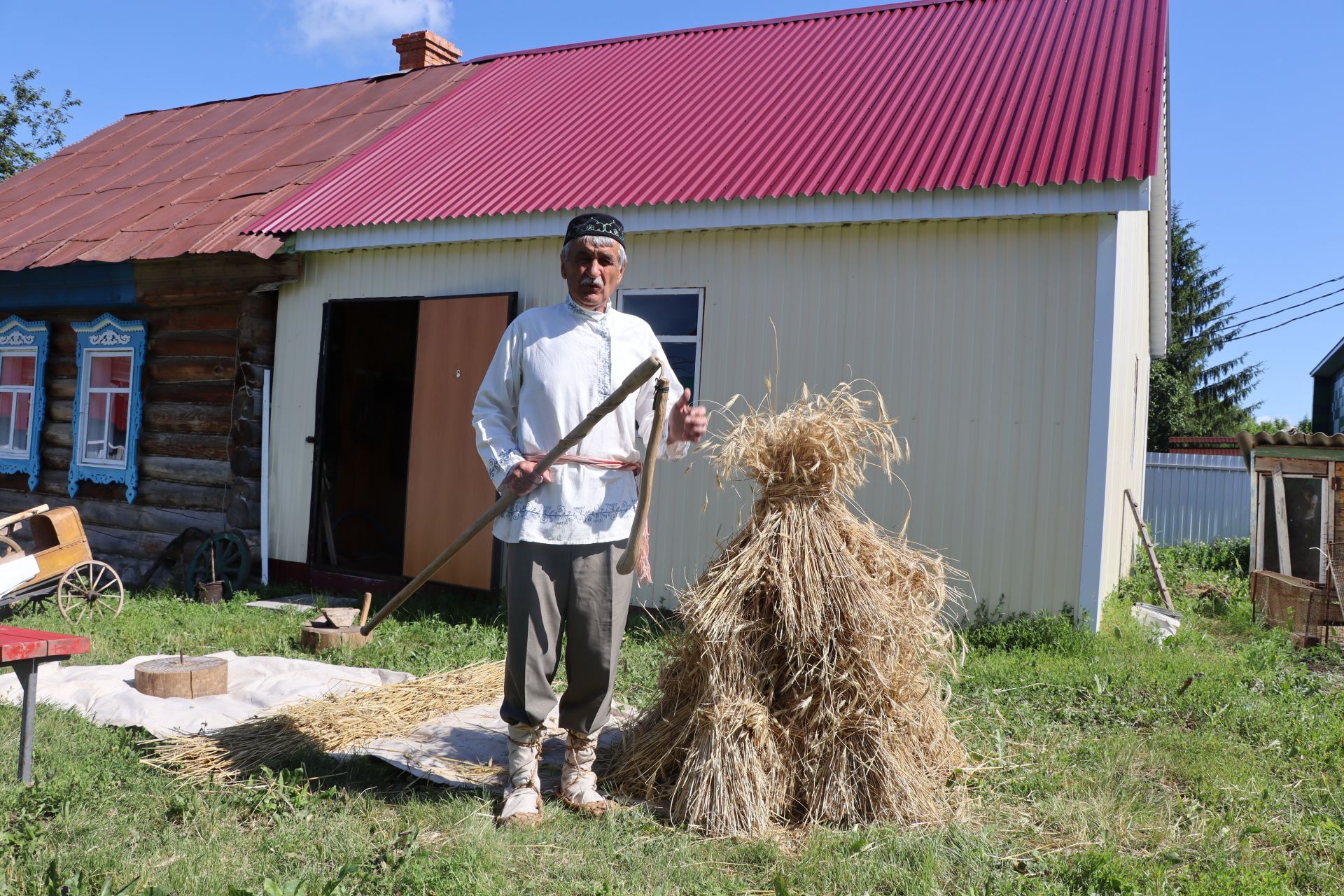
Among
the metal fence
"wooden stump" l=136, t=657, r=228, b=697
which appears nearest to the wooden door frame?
"wooden stump" l=136, t=657, r=228, b=697

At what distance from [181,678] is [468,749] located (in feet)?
5.66

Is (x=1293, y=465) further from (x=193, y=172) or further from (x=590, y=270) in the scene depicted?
(x=193, y=172)

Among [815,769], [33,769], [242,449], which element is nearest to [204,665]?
[33,769]

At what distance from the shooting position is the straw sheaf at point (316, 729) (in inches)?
153

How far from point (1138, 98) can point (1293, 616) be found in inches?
147

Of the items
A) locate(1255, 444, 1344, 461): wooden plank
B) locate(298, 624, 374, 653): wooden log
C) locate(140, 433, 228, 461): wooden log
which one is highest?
locate(1255, 444, 1344, 461): wooden plank

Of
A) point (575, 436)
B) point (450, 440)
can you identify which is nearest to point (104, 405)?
point (450, 440)

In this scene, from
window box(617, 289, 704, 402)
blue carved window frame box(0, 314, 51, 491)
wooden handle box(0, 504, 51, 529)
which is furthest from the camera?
blue carved window frame box(0, 314, 51, 491)

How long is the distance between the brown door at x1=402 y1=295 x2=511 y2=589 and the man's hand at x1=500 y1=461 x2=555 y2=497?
13.3 feet

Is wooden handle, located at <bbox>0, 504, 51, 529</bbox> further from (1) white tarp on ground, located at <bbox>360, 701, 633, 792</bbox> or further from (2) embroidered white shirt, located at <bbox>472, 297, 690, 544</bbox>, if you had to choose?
(2) embroidered white shirt, located at <bbox>472, 297, 690, 544</bbox>

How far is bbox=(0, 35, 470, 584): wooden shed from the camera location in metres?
8.70

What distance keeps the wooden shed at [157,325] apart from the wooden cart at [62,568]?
61.5 inches

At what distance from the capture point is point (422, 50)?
12.6 meters

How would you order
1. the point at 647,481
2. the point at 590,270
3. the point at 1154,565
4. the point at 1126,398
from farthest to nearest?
the point at 1126,398
the point at 1154,565
the point at 590,270
the point at 647,481
